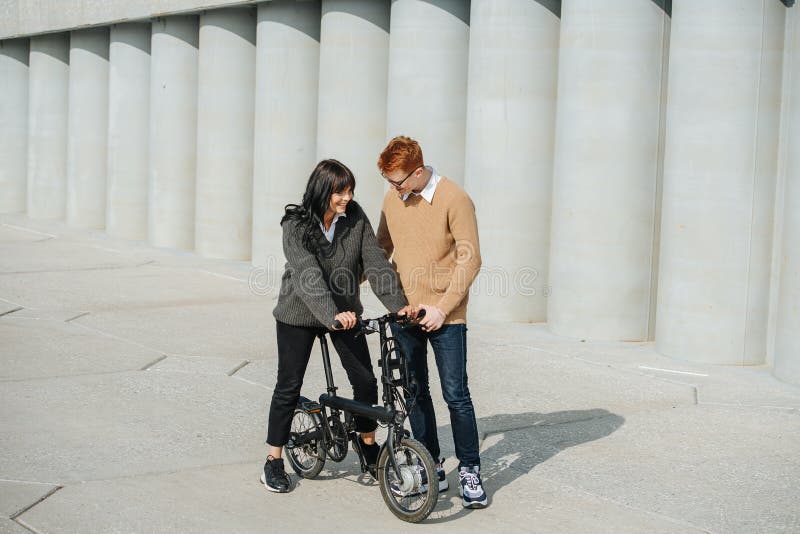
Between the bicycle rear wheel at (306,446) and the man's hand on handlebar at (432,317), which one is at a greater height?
the man's hand on handlebar at (432,317)

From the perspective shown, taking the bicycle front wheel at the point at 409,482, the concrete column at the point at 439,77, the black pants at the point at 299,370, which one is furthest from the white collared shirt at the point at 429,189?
the concrete column at the point at 439,77

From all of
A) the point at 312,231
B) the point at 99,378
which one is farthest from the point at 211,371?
the point at 312,231

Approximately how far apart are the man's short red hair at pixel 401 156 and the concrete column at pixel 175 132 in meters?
10.8

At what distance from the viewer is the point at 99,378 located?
849cm

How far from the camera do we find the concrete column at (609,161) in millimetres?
9961

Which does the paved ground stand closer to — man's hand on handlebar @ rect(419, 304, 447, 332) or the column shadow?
the column shadow

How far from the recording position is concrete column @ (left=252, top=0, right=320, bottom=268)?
46.2 ft

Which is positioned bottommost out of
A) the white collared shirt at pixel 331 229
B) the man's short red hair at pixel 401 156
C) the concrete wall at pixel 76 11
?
the white collared shirt at pixel 331 229

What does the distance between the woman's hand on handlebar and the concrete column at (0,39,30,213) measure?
16809 mm

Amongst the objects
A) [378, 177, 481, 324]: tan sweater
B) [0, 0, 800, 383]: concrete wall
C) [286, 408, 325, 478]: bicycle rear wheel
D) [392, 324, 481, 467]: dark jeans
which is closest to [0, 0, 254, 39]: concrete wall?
[0, 0, 800, 383]: concrete wall

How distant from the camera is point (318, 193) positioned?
5.82 metres

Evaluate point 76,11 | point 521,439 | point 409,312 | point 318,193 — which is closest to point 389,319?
point 409,312

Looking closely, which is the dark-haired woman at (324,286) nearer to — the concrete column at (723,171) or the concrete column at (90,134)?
the concrete column at (723,171)

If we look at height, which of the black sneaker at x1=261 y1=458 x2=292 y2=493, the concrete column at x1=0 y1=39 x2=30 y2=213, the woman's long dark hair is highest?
the concrete column at x1=0 y1=39 x2=30 y2=213
